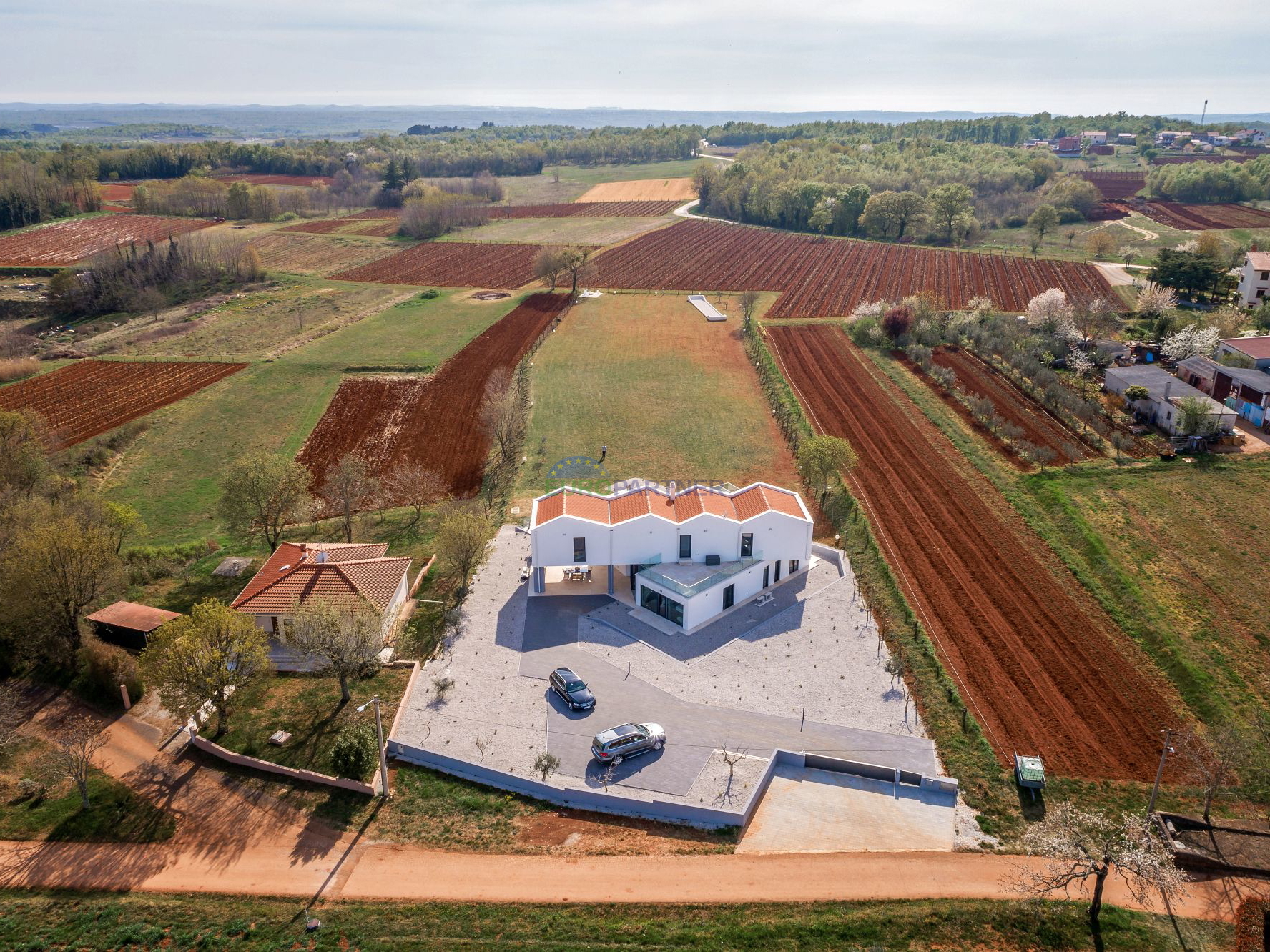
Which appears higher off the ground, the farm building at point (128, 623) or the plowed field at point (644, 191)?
the plowed field at point (644, 191)

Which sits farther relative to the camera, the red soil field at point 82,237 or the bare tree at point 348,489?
the red soil field at point 82,237

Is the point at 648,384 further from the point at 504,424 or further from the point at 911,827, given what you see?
the point at 911,827

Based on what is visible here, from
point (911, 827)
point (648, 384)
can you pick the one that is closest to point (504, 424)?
point (648, 384)

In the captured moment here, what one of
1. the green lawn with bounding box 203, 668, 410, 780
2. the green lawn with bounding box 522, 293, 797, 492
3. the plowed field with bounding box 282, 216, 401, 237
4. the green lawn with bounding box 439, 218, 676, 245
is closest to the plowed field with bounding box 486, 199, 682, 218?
→ the green lawn with bounding box 439, 218, 676, 245

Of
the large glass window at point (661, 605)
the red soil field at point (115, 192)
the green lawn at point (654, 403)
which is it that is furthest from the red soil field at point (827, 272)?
the red soil field at point (115, 192)

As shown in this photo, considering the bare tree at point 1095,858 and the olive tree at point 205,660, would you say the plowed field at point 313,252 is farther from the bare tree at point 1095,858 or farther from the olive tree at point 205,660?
the bare tree at point 1095,858
